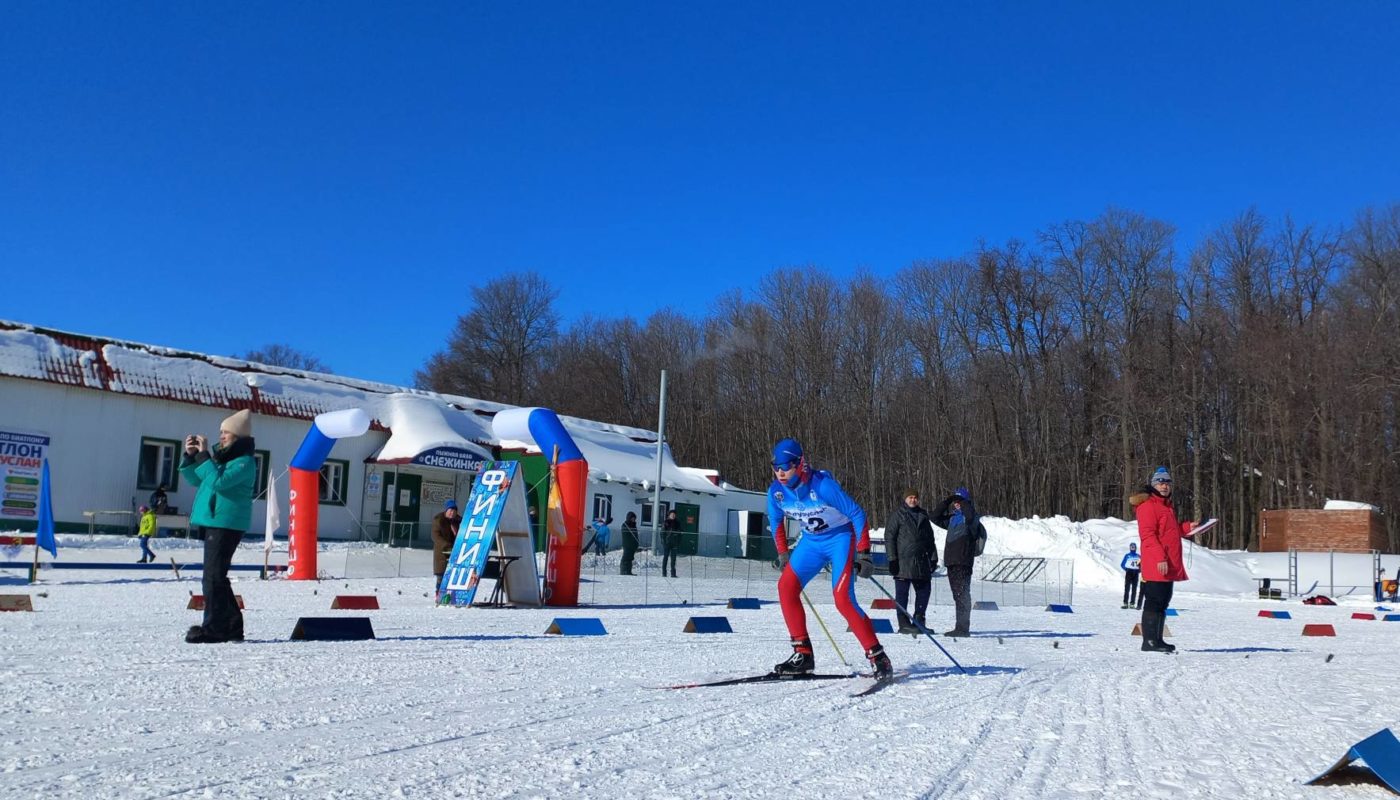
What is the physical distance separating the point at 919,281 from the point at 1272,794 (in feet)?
188

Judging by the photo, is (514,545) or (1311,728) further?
(514,545)

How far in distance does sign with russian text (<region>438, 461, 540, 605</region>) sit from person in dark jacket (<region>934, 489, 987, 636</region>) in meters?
5.92

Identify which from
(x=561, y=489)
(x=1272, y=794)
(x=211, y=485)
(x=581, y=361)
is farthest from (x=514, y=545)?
(x=581, y=361)

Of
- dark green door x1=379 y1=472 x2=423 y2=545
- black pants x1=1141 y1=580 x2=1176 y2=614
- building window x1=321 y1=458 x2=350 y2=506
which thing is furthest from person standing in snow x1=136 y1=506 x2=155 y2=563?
black pants x1=1141 y1=580 x2=1176 y2=614

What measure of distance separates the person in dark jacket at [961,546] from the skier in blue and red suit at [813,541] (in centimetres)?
558

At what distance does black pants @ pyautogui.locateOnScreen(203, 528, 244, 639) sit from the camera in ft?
28.9

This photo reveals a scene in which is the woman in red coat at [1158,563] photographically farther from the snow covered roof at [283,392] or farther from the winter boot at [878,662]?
the snow covered roof at [283,392]

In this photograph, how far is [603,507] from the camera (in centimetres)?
4194

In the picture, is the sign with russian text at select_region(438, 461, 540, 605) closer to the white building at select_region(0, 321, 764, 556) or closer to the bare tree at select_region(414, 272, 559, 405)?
the white building at select_region(0, 321, 764, 556)

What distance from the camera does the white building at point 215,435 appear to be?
3125cm

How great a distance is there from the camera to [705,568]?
1121 inches

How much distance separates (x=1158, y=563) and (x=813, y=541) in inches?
216

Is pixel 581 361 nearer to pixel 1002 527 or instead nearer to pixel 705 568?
pixel 1002 527

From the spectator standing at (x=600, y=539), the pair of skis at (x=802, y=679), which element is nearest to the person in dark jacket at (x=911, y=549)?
the pair of skis at (x=802, y=679)
